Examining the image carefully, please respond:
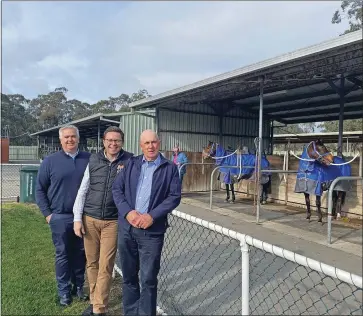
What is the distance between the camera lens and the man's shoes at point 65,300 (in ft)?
11.7

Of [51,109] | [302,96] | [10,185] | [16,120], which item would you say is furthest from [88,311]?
[16,120]

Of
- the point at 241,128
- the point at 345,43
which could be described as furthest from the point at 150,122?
the point at 345,43

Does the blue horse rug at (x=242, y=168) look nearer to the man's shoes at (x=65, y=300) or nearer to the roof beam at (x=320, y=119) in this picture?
the roof beam at (x=320, y=119)

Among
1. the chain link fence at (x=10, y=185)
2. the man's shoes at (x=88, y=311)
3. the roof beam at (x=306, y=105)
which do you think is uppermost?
the roof beam at (x=306, y=105)

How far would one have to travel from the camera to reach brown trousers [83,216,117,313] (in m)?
3.25

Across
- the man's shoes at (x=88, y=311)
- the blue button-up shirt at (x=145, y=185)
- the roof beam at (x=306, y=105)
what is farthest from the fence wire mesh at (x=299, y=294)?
the roof beam at (x=306, y=105)

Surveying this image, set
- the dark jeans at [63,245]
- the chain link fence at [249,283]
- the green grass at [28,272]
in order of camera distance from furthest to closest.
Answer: the dark jeans at [63,245], the green grass at [28,272], the chain link fence at [249,283]

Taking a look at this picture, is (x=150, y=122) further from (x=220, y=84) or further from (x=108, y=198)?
(x=108, y=198)

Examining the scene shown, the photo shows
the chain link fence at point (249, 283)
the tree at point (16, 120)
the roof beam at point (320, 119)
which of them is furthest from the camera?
the tree at point (16, 120)

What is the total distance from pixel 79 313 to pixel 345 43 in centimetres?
443

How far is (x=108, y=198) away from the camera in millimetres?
3262

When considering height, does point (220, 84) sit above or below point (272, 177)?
above

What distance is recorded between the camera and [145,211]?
2795 mm

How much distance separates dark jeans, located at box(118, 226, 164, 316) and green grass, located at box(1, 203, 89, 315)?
76 centimetres
